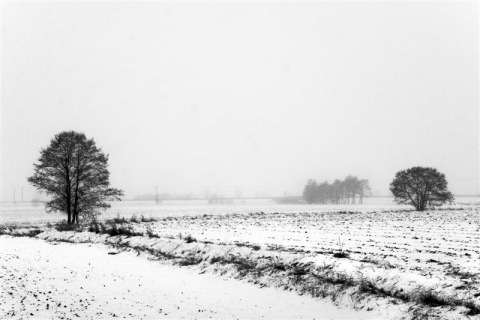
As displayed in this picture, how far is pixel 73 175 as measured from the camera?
4131cm

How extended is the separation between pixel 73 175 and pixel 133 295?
1292 inches

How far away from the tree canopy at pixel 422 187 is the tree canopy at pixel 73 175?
169 ft

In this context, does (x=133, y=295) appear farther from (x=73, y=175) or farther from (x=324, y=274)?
(x=73, y=175)

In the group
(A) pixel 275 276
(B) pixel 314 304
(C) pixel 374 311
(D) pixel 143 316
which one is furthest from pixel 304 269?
(D) pixel 143 316

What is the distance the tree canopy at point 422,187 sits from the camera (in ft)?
217

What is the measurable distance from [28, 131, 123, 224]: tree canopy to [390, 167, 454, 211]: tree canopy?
51.5m

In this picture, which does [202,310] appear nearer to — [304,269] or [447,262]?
[304,269]

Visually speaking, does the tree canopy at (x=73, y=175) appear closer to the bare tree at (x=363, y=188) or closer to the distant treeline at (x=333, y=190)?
the distant treeline at (x=333, y=190)

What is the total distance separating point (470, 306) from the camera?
9133 mm

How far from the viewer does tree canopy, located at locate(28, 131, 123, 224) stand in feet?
133

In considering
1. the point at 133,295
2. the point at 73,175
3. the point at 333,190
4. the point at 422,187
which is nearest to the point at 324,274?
the point at 133,295

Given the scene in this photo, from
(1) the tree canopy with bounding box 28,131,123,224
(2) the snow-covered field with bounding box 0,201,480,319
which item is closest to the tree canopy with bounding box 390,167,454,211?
(2) the snow-covered field with bounding box 0,201,480,319

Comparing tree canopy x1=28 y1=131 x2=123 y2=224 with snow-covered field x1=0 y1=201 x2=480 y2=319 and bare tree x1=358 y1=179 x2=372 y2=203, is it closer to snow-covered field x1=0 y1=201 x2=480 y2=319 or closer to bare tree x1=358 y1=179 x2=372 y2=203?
snow-covered field x1=0 y1=201 x2=480 y2=319

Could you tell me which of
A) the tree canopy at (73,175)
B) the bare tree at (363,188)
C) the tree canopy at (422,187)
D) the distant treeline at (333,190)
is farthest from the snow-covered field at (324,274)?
the bare tree at (363,188)
